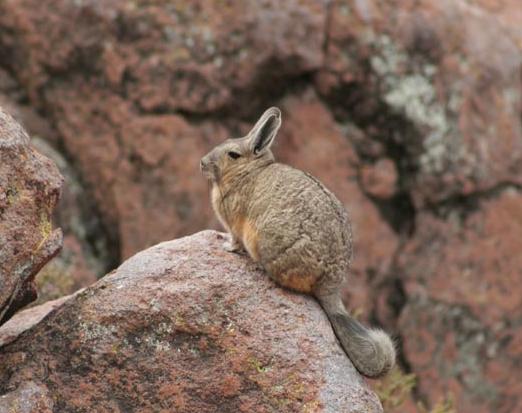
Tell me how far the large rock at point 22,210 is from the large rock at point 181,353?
416 mm

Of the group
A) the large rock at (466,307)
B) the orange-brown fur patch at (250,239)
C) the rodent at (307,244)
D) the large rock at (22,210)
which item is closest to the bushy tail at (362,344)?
the rodent at (307,244)

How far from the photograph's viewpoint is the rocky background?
489 inches

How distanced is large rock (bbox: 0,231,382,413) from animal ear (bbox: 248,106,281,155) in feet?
4.27

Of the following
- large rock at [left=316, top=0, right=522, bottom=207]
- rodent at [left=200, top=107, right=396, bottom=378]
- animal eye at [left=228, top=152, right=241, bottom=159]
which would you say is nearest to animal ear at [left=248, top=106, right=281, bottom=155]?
animal eye at [left=228, top=152, right=241, bottom=159]

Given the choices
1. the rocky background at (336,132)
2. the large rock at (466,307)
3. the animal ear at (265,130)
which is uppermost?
A: the animal ear at (265,130)

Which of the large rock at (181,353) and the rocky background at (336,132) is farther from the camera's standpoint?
the rocky background at (336,132)

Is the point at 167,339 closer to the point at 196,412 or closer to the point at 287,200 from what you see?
the point at 196,412

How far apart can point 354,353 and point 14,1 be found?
7.10m

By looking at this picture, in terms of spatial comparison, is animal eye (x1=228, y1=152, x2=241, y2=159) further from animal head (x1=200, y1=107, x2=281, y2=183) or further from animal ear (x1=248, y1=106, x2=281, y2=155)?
animal ear (x1=248, y1=106, x2=281, y2=155)

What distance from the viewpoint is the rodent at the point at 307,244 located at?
7211 millimetres

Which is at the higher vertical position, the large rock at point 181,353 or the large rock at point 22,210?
the large rock at point 22,210

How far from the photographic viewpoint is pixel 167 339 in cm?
695

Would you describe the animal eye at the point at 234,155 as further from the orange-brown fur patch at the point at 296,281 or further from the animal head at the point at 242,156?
the orange-brown fur patch at the point at 296,281

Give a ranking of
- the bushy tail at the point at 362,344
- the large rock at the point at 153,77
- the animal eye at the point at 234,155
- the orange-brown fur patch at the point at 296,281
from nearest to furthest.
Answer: the bushy tail at the point at 362,344 → the orange-brown fur patch at the point at 296,281 → the animal eye at the point at 234,155 → the large rock at the point at 153,77
